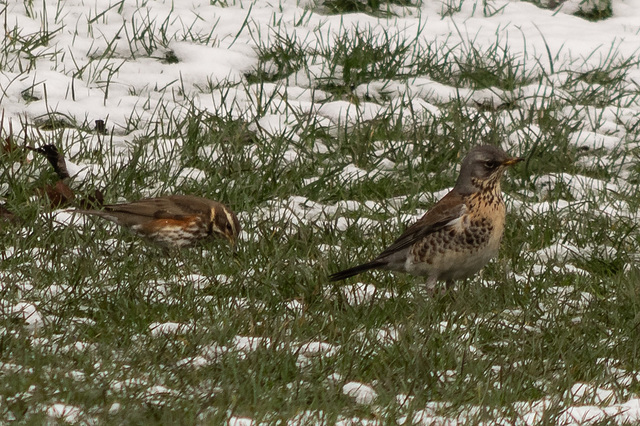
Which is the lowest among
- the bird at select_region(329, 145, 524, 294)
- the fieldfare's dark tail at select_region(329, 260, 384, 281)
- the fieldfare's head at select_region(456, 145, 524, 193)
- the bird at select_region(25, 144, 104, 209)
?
the bird at select_region(25, 144, 104, 209)

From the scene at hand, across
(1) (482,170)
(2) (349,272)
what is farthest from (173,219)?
(1) (482,170)

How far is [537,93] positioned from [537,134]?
874 mm

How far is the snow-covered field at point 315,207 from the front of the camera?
15.2 feet

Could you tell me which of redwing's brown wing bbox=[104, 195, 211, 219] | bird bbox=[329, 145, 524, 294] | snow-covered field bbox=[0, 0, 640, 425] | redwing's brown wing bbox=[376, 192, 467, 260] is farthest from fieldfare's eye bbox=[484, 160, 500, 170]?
redwing's brown wing bbox=[104, 195, 211, 219]

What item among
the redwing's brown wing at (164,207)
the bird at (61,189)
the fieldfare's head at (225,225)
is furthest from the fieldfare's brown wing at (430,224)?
the bird at (61,189)

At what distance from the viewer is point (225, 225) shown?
6668 millimetres

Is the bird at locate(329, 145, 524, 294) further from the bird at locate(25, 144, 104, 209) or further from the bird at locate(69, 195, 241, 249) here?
the bird at locate(25, 144, 104, 209)

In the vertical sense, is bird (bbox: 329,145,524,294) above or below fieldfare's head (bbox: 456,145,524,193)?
below

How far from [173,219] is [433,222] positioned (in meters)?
1.58

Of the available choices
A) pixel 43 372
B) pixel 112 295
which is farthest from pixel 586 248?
pixel 43 372

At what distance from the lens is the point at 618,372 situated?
16.5ft

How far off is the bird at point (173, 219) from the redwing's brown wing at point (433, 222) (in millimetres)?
1003

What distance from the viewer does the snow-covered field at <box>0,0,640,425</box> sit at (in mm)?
Result: 4629

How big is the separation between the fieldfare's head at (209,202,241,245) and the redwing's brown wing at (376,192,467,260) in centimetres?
94
